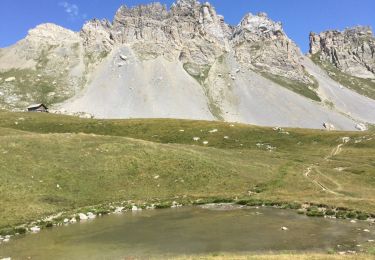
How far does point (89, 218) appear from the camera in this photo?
4625 cm

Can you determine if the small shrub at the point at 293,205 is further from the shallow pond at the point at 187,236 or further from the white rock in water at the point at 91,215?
the white rock in water at the point at 91,215

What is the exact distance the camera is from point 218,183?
62875 millimetres

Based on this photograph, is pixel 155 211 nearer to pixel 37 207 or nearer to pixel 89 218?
pixel 89 218

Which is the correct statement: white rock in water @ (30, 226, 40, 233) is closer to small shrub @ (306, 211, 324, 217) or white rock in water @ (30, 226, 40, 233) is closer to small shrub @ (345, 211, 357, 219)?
small shrub @ (306, 211, 324, 217)

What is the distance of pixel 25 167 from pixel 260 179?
1306 inches

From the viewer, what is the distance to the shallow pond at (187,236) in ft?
106

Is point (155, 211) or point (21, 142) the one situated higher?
point (21, 142)

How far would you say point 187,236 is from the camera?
122 feet

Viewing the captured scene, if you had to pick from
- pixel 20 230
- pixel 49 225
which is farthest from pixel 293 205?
pixel 20 230

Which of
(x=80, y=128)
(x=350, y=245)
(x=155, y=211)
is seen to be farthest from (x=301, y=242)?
(x=80, y=128)

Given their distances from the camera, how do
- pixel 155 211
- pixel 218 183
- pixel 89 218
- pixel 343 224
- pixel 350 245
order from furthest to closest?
pixel 218 183
pixel 155 211
pixel 89 218
pixel 343 224
pixel 350 245

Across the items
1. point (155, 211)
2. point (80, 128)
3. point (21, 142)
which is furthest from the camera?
point (80, 128)

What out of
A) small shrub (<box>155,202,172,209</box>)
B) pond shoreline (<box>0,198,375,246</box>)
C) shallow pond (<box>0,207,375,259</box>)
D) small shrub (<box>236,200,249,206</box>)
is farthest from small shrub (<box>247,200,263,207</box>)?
small shrub (<box>155,202,172,209</box>)

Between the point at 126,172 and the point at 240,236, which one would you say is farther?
the point at 126,172
